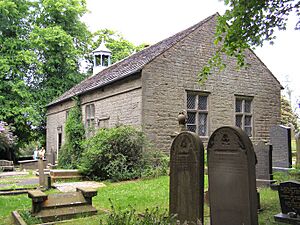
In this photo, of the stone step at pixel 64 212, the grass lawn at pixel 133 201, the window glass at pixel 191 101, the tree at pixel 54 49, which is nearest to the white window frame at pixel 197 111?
the window glass at pixel 191 101

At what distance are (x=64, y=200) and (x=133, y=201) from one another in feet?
6.87

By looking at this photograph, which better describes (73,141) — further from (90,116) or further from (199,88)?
(199,88)

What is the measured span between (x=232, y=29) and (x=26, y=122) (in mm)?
24271

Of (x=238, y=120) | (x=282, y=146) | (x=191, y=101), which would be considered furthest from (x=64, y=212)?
(x=238, y=120)

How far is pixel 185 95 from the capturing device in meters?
17.2

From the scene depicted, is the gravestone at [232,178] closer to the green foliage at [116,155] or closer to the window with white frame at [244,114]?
the green foliage at [116,155]

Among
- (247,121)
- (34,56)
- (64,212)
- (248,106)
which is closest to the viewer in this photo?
(64,212)

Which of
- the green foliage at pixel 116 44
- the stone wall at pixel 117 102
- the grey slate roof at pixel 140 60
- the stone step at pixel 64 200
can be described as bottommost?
the stone step at pixel 64 200

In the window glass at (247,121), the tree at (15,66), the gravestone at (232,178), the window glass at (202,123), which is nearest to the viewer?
the gravestone at (232,178)

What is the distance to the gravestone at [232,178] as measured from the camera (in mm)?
5414

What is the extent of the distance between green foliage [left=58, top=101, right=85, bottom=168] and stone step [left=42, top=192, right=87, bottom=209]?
1152 cm

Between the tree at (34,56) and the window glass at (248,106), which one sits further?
Result: the tree at (34,56)

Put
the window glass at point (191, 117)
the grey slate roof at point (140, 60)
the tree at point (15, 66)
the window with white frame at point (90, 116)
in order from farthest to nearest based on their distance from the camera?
the tree at point (15, 66) < the window with white frame at point (90, 116) < the window glass at point (191, 117) < the grey slate roof at point (140, 60)

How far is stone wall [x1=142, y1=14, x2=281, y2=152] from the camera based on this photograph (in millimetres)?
16094
